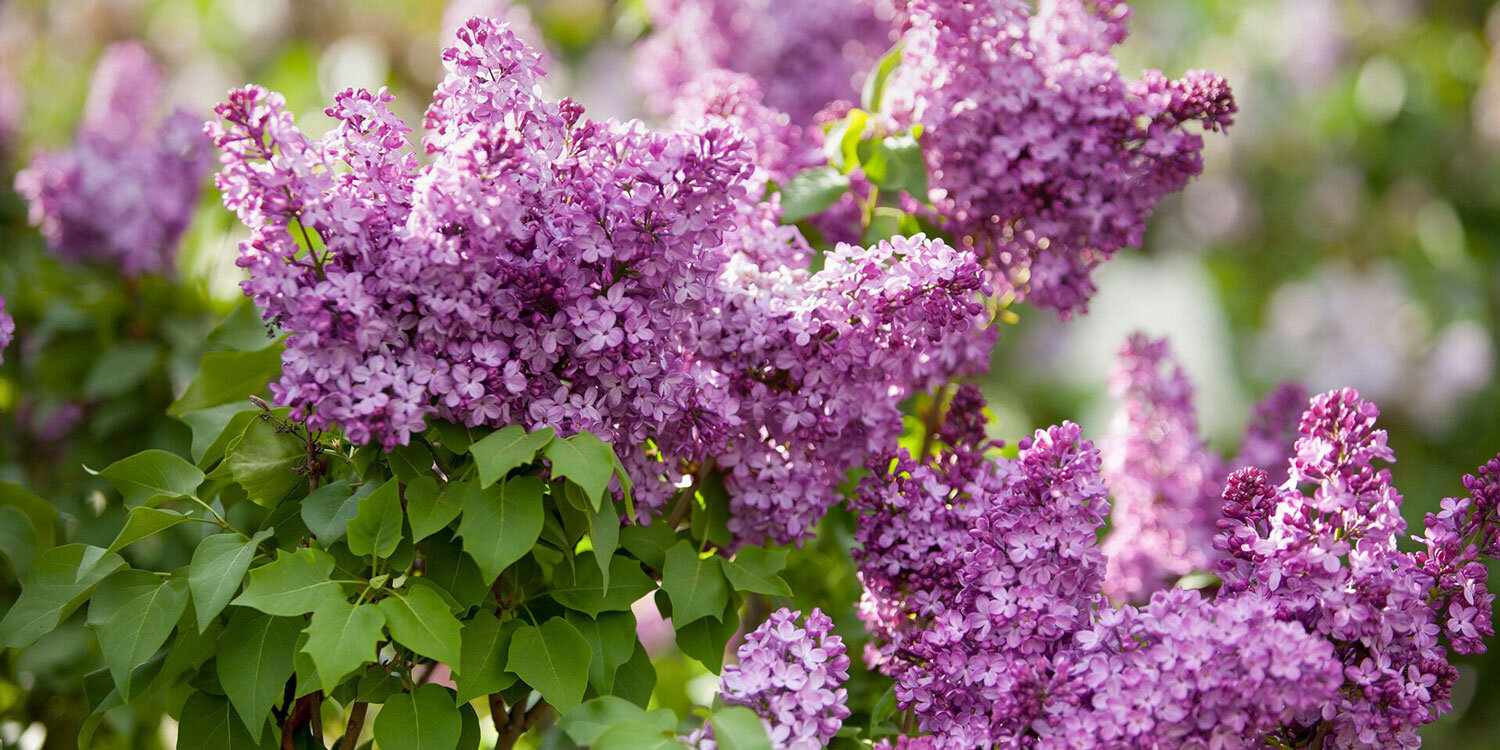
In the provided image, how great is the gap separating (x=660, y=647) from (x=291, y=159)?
83.3 inches

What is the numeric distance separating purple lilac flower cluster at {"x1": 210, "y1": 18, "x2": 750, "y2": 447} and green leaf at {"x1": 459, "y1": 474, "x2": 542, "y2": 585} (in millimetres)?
62

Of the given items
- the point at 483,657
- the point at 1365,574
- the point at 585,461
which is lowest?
the point at 483,657

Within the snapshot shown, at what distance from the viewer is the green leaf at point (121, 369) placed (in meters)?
1.66

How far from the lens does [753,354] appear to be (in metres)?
1.05

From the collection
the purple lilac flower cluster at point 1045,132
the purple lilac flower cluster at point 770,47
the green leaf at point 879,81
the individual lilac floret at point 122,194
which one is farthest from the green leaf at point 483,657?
the individual lilac floret at point 122,194

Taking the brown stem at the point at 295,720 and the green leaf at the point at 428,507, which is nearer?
the green leaf at the point at 428,507

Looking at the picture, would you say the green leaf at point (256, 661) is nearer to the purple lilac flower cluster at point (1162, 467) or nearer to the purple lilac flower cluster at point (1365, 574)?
the purple lilac flower cluster at point (1365, 574)

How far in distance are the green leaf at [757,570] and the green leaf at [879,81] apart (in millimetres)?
600

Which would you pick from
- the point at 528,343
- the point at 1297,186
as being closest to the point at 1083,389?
the point at 1297,186

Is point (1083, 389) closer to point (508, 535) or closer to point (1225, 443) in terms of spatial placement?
point (1225, 443)

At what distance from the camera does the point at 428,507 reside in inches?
36.2

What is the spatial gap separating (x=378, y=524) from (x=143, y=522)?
20cm

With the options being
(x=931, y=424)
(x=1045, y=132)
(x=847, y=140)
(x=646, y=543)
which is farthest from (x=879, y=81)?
(x=646, y=543)

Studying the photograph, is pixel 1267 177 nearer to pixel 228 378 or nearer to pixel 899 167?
pixel 899 167
